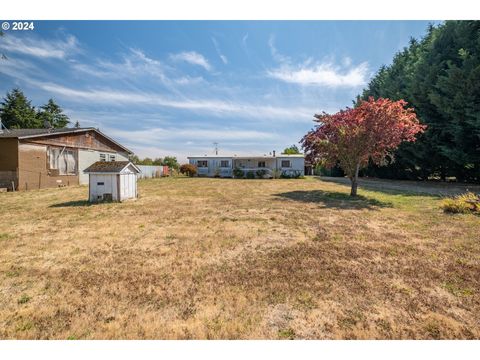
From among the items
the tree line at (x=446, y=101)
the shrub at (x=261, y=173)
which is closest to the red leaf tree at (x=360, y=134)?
the tree line at (x=446, y=101)

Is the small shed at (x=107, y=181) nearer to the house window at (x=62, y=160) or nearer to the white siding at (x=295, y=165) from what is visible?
the house window at (x=62, y=160)

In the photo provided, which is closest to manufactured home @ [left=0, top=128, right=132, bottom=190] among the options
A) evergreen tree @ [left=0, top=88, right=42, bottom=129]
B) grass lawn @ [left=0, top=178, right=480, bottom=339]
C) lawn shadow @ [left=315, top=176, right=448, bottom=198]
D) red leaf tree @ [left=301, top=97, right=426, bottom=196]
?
grass lawn @ [left=0, top=178, right=480, bottom=339]

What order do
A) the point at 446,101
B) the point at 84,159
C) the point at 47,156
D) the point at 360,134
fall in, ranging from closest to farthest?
the point at 360,134 → the point at 446,101 → the point at 47,156 → the point at 84,159

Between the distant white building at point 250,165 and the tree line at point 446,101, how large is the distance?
11.5 metres

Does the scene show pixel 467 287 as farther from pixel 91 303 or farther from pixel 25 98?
pixel 25 98

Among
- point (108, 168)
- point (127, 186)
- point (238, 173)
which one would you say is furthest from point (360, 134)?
point (238, 173)

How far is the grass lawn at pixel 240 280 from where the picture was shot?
270 cm

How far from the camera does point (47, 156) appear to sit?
17688mm

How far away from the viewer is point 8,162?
1579cm

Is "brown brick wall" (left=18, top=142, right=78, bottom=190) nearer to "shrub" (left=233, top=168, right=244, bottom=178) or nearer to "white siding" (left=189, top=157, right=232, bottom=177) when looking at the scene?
"white siding" (left=189, top=157, right=232, bottom=177)

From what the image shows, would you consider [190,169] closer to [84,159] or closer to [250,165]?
[250,165]

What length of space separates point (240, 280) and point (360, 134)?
11375 millimetres

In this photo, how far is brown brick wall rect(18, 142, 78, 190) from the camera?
1593cm

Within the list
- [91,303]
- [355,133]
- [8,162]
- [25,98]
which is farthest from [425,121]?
[25,98]
